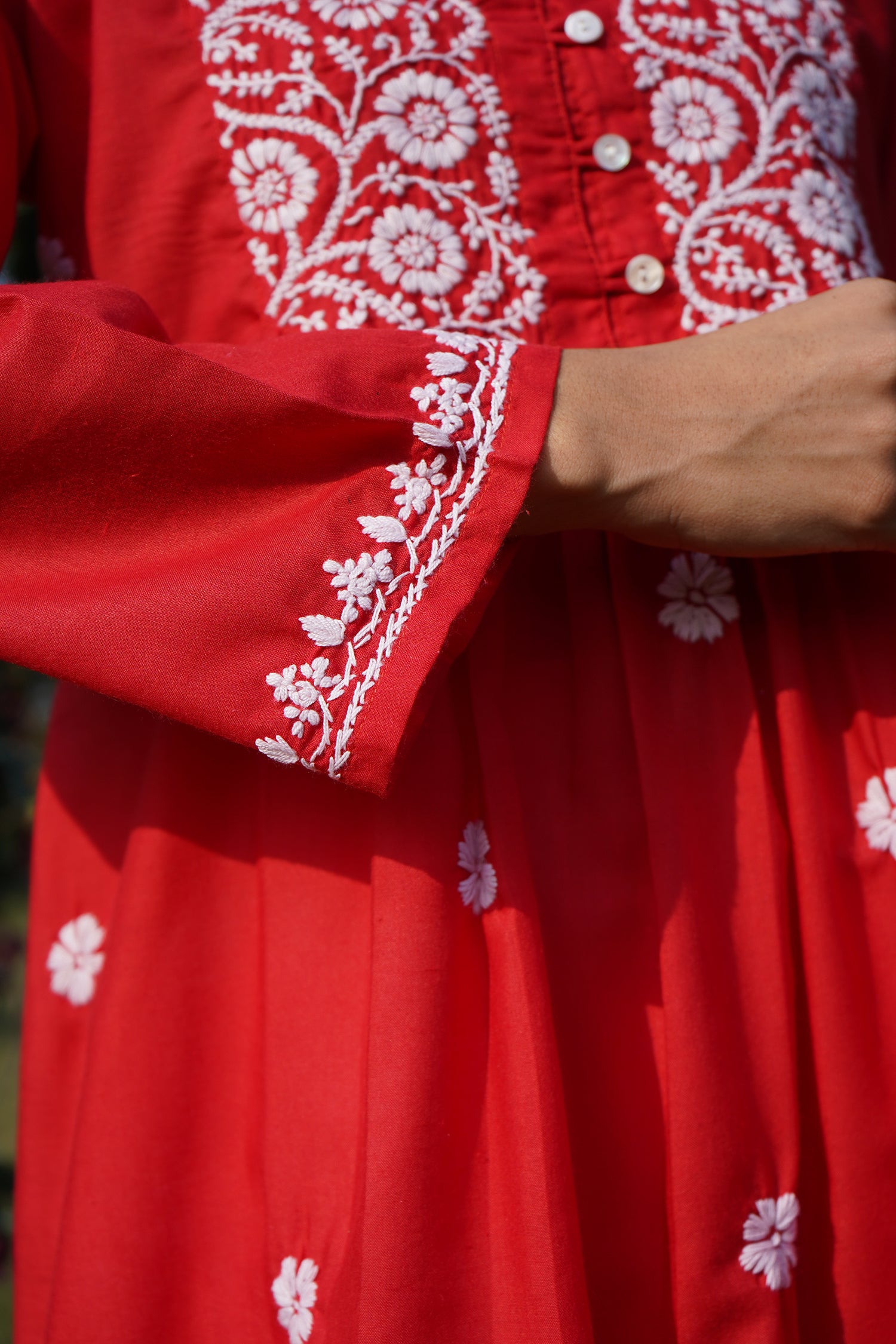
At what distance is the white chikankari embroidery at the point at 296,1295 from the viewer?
23.9 inches

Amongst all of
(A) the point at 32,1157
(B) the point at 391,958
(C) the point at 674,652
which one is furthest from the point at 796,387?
(A) the point at 32,1157

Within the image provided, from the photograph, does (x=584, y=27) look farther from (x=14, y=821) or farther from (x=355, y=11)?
(x=14, y=821)

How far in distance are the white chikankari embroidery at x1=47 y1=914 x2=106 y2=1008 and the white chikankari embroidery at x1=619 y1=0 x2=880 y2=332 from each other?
1.93 feet

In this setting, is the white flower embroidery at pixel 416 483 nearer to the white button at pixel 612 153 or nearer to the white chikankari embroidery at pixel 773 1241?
the white button at pixel 612 153

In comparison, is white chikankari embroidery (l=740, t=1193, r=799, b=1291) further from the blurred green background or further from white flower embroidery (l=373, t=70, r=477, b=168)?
the blurred green background

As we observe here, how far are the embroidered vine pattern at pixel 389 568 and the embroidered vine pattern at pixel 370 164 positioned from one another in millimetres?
142

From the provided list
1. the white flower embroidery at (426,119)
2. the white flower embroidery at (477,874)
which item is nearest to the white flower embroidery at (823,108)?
the white flower embroidery at (426,119)

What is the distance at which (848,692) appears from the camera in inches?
28.5

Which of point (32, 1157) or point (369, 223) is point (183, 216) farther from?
point (32, 1157)

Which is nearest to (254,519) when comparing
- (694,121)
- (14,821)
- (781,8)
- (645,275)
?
(645,275)

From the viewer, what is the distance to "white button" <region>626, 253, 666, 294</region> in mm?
738

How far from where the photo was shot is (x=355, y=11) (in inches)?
29.3

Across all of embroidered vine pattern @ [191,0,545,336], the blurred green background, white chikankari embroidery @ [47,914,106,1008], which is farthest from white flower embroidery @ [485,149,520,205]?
the blurred green background

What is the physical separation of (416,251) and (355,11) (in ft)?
0.61
